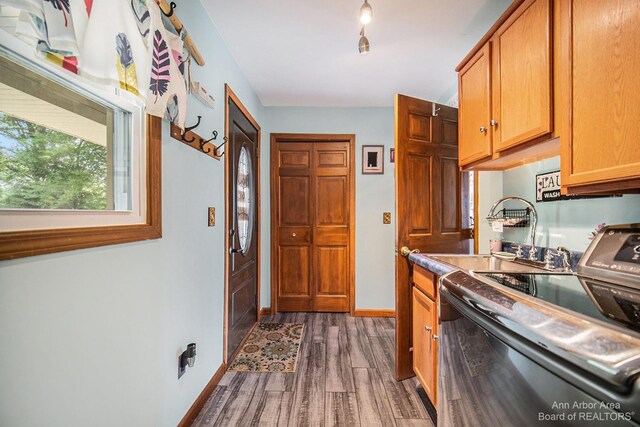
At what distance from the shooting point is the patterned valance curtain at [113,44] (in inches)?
25.1

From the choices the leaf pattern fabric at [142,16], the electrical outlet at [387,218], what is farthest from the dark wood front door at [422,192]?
the leaf pattern fabric at [142,16]

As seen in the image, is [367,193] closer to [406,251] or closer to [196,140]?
[406,251]

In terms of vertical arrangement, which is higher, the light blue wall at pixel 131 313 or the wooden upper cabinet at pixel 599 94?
the wooden upper cabinet at pixel 599 94

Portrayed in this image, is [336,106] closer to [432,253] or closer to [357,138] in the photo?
[357,138]

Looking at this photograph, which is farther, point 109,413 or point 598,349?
point 109,413

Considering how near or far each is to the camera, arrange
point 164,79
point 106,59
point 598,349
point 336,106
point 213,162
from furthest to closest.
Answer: point 336,106 < point 213,162 < point 164,79 < point 106,59 < point 598,349

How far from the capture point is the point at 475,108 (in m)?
1.60

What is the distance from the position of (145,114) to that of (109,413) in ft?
3.74

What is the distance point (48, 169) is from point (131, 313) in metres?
0.58

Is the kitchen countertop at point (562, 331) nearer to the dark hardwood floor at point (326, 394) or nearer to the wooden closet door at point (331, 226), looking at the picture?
the dark hardwood floor at point (326, 394)

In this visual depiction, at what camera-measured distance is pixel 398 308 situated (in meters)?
1.92

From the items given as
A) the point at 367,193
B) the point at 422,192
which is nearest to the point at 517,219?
the point at 422,192

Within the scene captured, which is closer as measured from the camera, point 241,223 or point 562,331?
point 562,331

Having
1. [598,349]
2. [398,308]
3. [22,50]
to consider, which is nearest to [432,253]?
[398,308]
